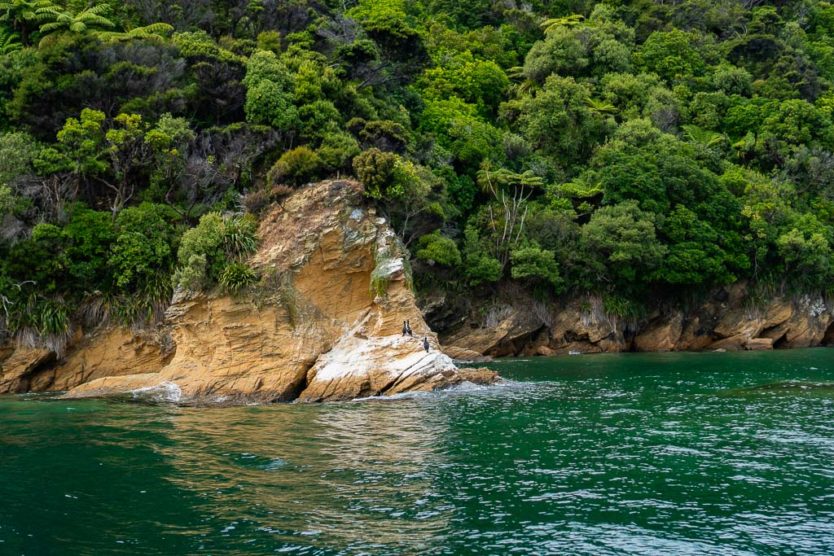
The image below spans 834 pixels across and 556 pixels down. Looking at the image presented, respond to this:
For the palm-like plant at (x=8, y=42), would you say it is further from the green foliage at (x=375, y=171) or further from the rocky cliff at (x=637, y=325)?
the rocky cliff at (x=637, y=325)

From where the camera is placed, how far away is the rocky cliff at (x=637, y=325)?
51.1 meters

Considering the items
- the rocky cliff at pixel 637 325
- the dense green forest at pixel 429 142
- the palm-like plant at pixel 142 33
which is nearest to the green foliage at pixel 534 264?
the dense green forest at pixel 429 142

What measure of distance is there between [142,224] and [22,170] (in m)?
6.39

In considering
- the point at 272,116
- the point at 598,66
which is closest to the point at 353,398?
the point at 272,116

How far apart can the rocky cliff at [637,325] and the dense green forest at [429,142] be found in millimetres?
1568

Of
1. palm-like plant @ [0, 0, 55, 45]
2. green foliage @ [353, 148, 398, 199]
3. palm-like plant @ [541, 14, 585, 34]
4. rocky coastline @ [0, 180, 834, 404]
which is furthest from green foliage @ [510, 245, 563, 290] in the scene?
palm-like plant @ [541, 14, 585, 34]

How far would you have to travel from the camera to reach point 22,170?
37031 mm

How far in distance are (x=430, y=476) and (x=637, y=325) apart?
41.3 metres

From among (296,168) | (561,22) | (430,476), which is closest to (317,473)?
(430,476)

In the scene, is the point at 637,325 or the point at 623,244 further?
the point at 637,325

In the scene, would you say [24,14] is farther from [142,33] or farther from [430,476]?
[430,476]

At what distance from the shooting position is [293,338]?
32219mm

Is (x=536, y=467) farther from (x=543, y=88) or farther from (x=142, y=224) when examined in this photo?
(x=543, y=88)

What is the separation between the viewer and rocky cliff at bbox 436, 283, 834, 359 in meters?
51.1
